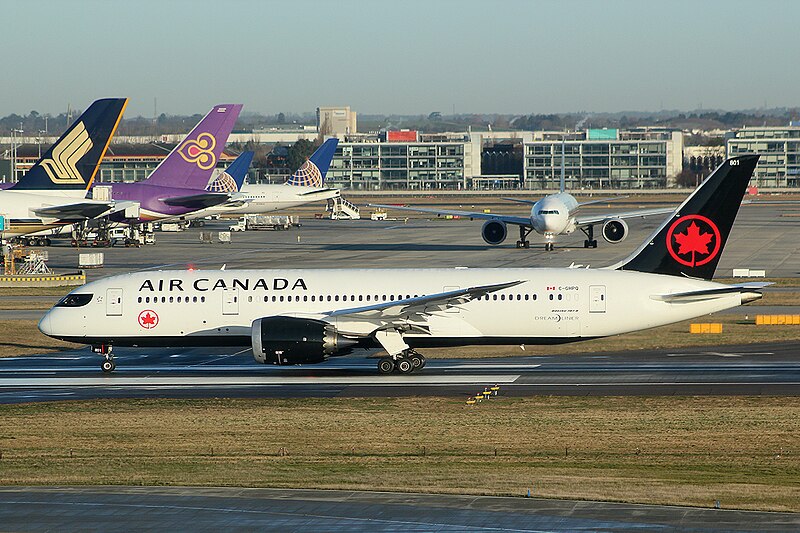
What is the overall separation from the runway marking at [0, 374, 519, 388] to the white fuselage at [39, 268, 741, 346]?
1470 mm

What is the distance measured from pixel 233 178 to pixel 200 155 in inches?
1569

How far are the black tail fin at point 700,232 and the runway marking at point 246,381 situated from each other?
22.5ft

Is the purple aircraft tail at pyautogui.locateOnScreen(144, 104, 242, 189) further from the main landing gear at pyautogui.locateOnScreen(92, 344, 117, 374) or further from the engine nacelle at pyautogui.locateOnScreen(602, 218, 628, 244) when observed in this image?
the main landing gear at pyautogui.locateOnScreen(92, 344, 117, 374)

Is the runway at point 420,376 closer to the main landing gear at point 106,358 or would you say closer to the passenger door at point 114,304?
the main landing gear at point 106,358

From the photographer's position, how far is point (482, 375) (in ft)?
133

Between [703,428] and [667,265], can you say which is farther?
[667,265]

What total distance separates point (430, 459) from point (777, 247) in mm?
76954

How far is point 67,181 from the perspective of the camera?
69.2 metres

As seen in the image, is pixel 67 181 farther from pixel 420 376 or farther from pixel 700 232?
pixel 700 232

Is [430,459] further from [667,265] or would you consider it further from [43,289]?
[43,289]

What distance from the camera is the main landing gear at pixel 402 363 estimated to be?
40.6 metres

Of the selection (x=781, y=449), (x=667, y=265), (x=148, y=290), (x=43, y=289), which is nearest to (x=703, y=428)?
(x=781, y=449)

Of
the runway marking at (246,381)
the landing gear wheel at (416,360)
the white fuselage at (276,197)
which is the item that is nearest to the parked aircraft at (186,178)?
the white fuselage at (276,197)

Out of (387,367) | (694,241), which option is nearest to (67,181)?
(387,367)
